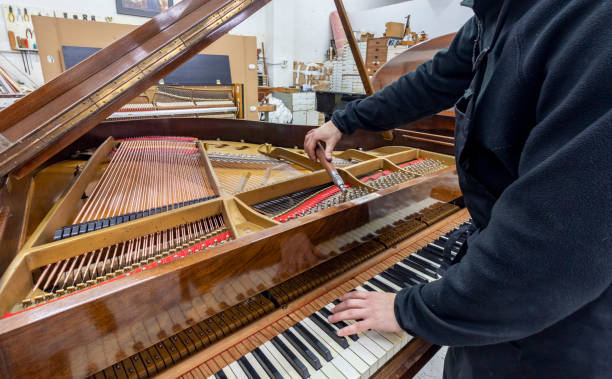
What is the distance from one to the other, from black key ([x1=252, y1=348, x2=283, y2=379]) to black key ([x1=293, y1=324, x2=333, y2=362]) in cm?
17

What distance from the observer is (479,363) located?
3.44 feet

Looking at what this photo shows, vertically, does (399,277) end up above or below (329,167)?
below

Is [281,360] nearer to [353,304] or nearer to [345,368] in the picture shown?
[345,368]

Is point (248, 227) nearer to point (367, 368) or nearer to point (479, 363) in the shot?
point (367, 368)

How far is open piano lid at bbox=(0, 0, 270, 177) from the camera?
1205 millimetres

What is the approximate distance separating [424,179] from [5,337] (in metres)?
1.79

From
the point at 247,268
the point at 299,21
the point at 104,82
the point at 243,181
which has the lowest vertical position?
the point at 243,181

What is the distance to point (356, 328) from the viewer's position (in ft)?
3.55

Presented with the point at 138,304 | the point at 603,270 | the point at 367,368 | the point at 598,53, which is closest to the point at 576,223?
the point at 603,270

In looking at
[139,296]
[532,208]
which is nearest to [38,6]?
[139,296]

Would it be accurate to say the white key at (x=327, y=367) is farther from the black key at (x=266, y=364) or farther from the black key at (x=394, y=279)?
the black key at (x=394, y=279)

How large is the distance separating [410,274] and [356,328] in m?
0.68

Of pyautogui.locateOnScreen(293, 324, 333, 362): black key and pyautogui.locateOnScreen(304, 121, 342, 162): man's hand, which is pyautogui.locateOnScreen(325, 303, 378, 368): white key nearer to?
pyautogui.locateOnScreen(293, 324, 333, 362): black key

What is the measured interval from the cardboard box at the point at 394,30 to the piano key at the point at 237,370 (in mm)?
10727
